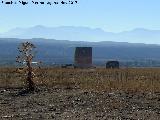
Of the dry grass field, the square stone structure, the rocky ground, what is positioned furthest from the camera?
the square stone structure

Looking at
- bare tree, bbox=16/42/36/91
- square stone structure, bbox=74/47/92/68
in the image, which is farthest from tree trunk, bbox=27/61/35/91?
square stone structure, bbox=74/47/92/68

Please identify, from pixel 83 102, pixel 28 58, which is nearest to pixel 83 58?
pixel 28 58

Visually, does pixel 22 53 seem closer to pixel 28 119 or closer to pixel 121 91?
pixel 121 91

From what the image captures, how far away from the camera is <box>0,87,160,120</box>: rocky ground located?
53.0 feet

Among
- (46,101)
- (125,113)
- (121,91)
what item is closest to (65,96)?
(46,101)

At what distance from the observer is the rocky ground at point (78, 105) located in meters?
16.1

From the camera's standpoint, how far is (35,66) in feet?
80.6

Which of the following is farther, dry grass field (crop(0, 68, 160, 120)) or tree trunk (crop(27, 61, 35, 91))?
tree trunk (crop(27, 61, 35, 91))

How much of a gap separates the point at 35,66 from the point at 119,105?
7.27 meters

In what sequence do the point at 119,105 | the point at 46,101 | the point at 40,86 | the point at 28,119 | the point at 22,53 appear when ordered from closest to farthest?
the point at 28,119 → the point at 119,105 → the point at 46,101 → the point at 22,53 → the point at 40,86

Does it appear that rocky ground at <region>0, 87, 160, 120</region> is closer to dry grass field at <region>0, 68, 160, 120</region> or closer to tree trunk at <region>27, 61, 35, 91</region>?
dry grass field at <region>0, 68, 160, 120</region>

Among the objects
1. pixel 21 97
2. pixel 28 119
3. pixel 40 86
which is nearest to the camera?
pixel 28 119

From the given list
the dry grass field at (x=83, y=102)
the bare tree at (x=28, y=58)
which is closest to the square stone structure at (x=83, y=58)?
the dry grass field at (x=83, y=102)

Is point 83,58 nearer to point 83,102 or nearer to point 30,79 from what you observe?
point 30,79
